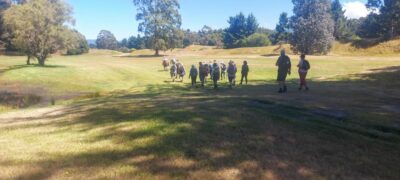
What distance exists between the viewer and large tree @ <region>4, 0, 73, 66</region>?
42656mm

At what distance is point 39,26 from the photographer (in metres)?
43.2

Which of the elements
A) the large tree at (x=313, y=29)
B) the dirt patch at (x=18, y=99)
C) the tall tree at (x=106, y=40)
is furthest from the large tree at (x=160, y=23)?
the tall tree at (x=106, y=40)

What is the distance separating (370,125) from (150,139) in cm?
618

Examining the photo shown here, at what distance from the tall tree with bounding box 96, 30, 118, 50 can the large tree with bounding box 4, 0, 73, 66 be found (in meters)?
147

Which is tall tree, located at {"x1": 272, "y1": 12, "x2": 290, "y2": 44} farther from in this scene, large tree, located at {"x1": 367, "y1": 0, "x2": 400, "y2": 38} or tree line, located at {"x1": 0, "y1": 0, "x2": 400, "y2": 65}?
large tree, located at {"x1": 367, "y1": 0, "x2": 400, "y2": 38}

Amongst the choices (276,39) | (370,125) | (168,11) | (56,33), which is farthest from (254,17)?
(370,125)

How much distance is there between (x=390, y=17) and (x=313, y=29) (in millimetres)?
22263

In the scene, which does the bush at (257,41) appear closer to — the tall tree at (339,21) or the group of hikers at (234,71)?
the tall tree at (339,21)

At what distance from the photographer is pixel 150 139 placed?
8625 millimetres

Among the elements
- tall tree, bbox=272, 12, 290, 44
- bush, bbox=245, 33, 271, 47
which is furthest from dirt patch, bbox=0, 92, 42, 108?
tall tree, bbox=272, 12, 290, 44

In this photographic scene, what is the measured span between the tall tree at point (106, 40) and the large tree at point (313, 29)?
125 m

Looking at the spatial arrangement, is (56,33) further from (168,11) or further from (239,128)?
(168,11)

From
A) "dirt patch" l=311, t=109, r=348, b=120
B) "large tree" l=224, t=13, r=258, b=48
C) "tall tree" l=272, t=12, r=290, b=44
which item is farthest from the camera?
"large tree" l=224, t=13, r=258, b=48

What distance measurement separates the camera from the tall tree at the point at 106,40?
190m
